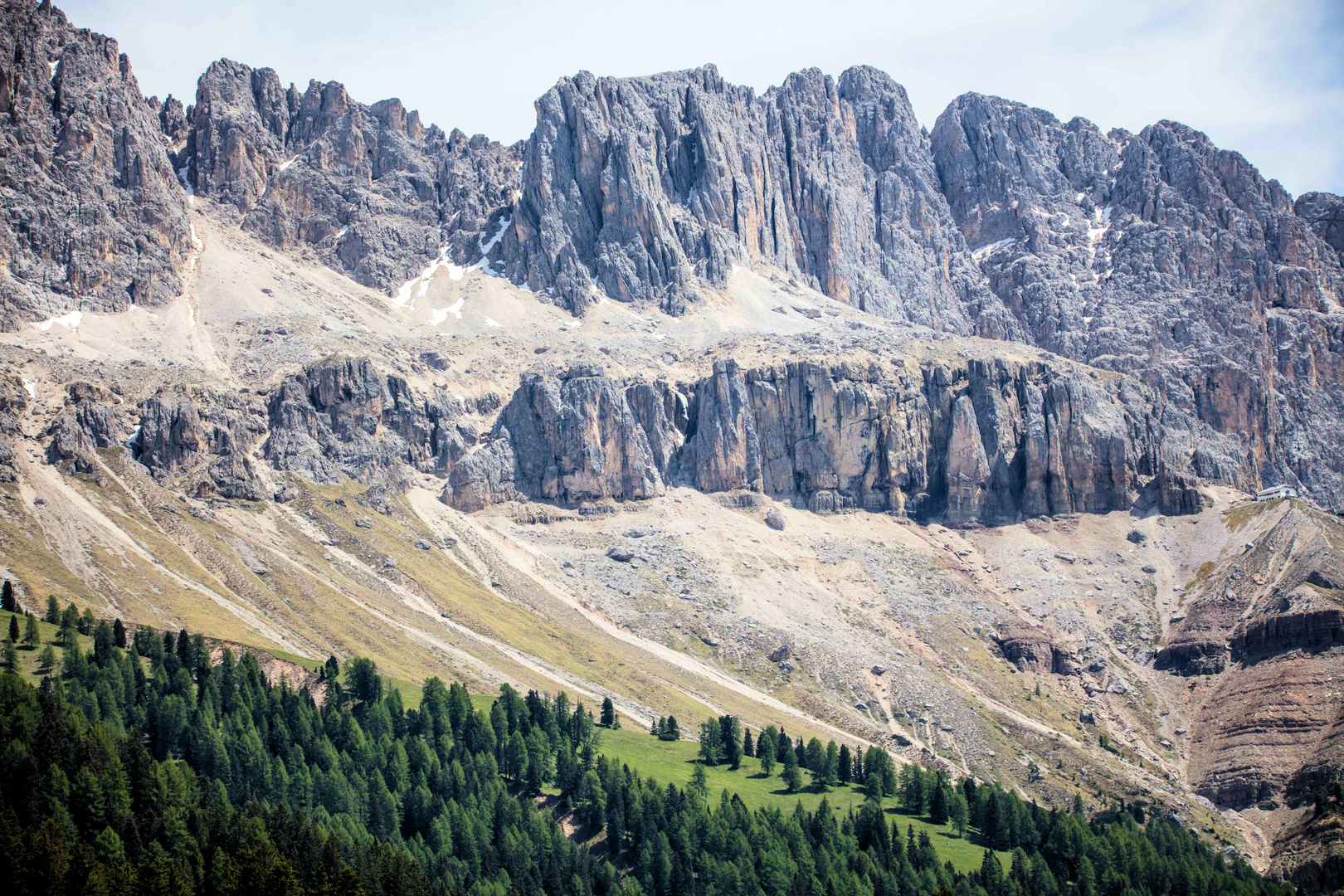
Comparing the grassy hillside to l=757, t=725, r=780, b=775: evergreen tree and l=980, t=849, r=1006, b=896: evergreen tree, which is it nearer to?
l=757, t=725, r=780, b=775: evergreen tree

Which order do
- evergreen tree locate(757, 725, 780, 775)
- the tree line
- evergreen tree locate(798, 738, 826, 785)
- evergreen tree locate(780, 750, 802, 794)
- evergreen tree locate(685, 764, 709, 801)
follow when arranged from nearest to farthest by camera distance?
the tree line
evergreen tree locate(685, 764, 709, 801)
evergreen tree locate(780, 750, 802, 794)
evergreen tree locate(798, 738, 826, 785)
evergreen tree locate(757, 725, 780, 775)

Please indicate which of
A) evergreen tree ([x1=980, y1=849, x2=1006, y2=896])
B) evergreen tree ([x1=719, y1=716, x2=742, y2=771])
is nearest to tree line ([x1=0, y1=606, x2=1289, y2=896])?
evergreen tree ([x1=980, y1=849, x2=1006, y2=896])

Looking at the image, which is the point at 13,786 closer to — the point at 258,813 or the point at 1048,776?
the point at 258,813

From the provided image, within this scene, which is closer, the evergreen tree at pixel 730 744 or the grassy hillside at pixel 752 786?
the grassy hillside at pixel 752 786

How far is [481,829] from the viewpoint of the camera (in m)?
126

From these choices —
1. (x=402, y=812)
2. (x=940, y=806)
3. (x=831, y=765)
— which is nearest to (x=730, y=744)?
A: (x=831, y=765)

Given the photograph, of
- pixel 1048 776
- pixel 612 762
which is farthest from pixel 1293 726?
pixel 612 762

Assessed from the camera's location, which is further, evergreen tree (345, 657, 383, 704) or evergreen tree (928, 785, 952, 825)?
evergreen tree (928, 785, 952, 825)

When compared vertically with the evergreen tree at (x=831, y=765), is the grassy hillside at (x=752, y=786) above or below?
below

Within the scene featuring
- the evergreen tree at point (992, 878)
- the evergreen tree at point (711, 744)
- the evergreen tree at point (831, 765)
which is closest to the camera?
the evergreen tree at point (992, 878)

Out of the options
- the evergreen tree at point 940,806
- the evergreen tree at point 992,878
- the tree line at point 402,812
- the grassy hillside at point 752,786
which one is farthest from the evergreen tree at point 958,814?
the evergreen tree at point 992,878

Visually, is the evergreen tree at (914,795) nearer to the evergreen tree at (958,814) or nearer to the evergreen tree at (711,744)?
the evergreen tree at (958,814)

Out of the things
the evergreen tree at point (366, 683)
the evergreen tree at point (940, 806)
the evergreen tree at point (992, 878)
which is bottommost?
the evergreen tree at point (992, 878)

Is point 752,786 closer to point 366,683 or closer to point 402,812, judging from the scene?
point 402,812
